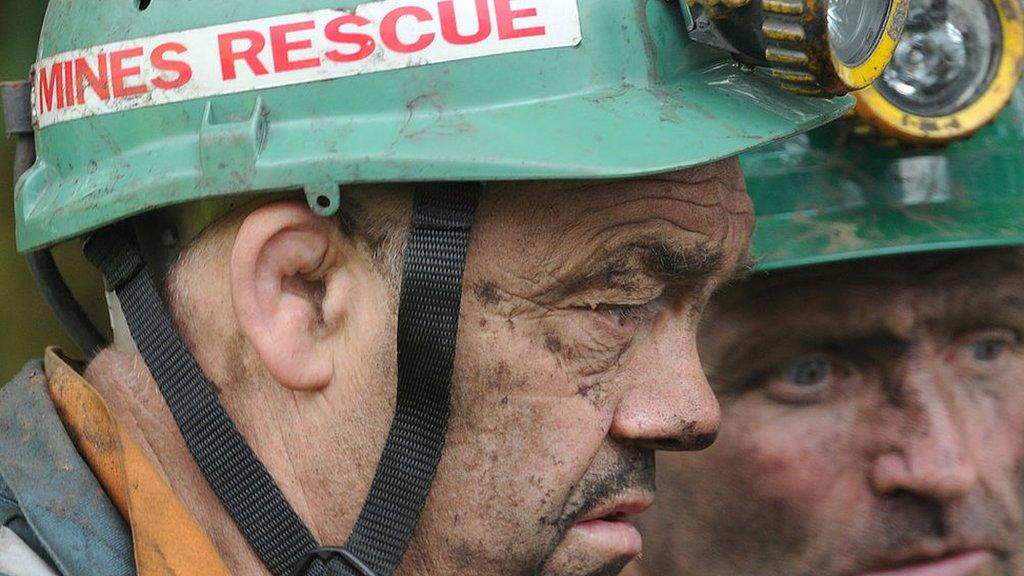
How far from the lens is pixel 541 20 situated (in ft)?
7.86

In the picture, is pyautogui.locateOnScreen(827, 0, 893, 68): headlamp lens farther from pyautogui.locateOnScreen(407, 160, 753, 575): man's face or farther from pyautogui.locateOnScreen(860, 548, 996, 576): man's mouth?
pyautogui.locateOnScreen(860, 548, 996, 576): man's mouth

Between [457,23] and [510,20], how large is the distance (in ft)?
0.27

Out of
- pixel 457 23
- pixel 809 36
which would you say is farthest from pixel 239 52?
pixel 809 36

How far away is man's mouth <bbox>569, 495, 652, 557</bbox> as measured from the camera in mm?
2586

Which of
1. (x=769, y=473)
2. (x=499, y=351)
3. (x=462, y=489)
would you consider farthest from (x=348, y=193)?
(x=769, y=473)

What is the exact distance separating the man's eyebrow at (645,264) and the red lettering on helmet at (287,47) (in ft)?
1.85

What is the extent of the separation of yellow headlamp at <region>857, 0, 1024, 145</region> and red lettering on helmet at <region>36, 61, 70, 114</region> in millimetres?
1668

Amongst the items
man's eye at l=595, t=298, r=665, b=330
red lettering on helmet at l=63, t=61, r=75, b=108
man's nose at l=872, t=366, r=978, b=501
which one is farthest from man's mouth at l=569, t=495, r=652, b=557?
red lettering on helmet at l=63, t=61, r=75, b=108

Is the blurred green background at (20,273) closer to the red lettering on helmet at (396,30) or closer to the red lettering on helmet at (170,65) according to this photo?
the red lettering on helmet at (170,65)

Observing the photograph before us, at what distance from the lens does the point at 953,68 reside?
3.35m

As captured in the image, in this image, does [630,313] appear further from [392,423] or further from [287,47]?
[287,47]

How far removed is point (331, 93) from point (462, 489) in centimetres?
67

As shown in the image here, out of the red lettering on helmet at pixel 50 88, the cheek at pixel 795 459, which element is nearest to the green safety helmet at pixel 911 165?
the cheek at pixel 795 459

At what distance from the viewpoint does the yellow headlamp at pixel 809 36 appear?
2303 millimetres
